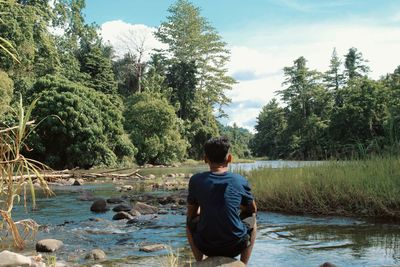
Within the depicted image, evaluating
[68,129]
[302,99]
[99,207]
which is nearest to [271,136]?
[302,99]

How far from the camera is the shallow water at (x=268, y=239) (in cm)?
626

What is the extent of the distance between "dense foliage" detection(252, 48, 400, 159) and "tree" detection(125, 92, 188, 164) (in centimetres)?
1477

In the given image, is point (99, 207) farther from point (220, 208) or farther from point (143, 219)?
point (220, 208)

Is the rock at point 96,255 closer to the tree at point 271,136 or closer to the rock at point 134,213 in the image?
the rock at point 134,213

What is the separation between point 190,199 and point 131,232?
5213 mm

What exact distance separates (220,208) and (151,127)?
40.5m

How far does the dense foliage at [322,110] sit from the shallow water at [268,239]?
35206 millimetres

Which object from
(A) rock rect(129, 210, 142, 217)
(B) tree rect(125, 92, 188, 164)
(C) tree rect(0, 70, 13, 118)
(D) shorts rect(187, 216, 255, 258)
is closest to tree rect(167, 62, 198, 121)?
(B) tree rect(125, 92, 188, 164)

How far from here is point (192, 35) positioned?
194 ft

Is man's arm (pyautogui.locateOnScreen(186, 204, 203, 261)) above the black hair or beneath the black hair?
beneath

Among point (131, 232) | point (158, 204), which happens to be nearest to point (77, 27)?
point (158, 204)

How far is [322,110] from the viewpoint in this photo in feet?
226

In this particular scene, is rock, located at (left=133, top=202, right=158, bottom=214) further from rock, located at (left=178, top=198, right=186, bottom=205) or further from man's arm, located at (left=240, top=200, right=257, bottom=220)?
man's arm, located at (left=240, top=200, right=257, bottom=220)

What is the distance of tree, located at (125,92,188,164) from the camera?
4262 cm
